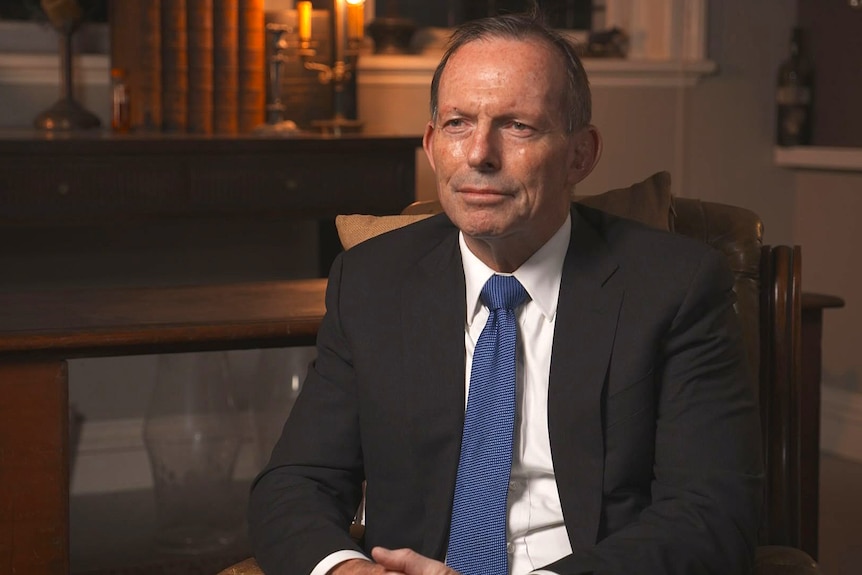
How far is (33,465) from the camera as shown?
2039 millimetres

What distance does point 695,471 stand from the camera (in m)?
1.60

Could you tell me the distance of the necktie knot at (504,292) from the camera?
1715 mm

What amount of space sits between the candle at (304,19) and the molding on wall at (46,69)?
62 centimetres

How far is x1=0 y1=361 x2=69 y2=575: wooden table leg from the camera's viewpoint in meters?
2.02

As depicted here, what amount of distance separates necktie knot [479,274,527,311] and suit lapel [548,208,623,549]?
6 centimetres

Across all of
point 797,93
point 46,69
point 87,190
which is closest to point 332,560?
point 87,190

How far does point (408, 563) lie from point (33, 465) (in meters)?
0.81

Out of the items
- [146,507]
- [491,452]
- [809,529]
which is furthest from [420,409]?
[146,507]

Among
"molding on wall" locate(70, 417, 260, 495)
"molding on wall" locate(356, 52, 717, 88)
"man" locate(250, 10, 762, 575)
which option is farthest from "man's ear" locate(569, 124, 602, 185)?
"molding on wall" locate(70, 417, 260, 495)

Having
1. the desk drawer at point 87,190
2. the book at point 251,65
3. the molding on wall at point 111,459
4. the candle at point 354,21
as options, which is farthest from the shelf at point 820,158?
the molding on wall at point 111,459

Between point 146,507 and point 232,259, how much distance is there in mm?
857

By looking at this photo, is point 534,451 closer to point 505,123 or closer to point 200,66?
point 505,123

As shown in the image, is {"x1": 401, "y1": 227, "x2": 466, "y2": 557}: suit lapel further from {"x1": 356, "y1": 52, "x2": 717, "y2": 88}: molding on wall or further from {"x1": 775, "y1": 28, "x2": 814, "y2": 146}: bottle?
{"x1": 775, "y1": 28, "x2": 814, "y2": 146}: bottle

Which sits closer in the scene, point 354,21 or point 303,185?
point 303,185
